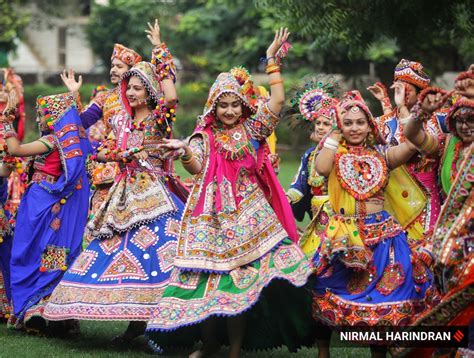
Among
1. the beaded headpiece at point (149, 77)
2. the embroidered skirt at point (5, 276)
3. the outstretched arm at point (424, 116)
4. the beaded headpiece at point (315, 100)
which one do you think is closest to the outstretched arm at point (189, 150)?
the beaded headpiece at point (149, 77)

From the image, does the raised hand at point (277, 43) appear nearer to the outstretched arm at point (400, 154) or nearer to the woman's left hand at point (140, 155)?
the outstretched arm at point (400, 154)

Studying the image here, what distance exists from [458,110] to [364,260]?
3.97 ft

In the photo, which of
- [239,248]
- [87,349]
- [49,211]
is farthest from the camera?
[49,211]

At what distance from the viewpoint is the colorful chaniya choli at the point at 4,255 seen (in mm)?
8914

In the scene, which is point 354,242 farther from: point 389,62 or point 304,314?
point 389,62

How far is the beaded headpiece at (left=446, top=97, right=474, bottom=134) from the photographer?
6.21 metres

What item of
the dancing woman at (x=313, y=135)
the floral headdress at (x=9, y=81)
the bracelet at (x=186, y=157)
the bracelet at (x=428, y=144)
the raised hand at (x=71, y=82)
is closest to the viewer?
the bracelet at (x=428, y=144)

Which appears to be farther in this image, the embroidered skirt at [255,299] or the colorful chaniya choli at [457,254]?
the embroidered skirt at [255,299]

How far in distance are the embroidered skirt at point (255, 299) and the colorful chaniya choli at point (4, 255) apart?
89.0 inches

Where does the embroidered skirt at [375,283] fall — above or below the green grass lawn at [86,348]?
above

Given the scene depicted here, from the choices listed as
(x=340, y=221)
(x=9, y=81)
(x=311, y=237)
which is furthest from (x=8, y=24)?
(x=340, y=221)

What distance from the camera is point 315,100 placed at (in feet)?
27.5

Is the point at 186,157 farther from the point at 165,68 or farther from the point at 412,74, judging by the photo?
the point at 412,74

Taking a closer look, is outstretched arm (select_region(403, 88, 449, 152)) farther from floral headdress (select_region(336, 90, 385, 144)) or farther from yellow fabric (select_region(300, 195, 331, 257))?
yellow fabric (select_region(300, 195, 331, 257))
